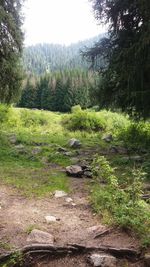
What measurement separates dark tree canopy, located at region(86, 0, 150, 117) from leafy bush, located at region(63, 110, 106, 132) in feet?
34.7

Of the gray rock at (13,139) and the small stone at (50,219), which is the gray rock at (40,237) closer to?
the small stone at (50,219)

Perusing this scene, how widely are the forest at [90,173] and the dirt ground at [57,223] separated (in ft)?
0.05

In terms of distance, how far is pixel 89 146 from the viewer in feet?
46.8

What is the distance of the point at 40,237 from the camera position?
5348 mm

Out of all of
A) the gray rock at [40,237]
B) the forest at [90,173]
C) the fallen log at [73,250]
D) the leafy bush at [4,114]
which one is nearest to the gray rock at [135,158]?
the forest at [90,173]

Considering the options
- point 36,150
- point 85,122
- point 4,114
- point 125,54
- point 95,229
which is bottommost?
point 85,122

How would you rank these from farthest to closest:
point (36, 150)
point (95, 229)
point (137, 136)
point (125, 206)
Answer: point (137, 136) < point (36, 150) < point (125, 206) < point (95, 229)

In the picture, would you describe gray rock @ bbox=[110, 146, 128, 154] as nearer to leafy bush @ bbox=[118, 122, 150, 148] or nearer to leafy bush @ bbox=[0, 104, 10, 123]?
leafy bush @ bbox=[118, 122, 150, 148]

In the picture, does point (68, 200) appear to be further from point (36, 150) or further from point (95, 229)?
point (36, 150)

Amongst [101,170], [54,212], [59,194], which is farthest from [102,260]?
[101,170]

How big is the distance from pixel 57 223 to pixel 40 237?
81cm

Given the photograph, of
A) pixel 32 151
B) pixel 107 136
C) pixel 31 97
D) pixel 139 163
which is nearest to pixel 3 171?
pixel 32 151

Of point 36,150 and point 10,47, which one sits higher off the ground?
point 10,47

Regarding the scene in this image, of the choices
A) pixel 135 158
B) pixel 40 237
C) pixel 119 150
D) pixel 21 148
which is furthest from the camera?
pixel 119 150
